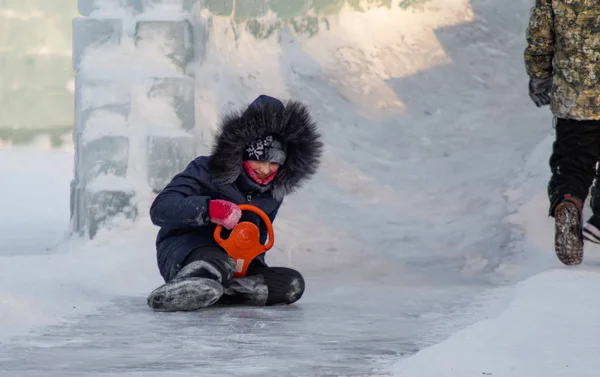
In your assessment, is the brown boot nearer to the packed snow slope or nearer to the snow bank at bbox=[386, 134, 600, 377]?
the snow bank at bbox=[386, 134, 600, 377]

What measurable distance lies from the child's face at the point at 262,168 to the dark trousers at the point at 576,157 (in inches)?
44.7

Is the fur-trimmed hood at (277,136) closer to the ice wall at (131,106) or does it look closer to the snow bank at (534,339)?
the snow bank at (534,339)

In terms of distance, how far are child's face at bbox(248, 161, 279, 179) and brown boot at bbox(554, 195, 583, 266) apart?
3.70 ft

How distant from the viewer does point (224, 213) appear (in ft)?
14.4

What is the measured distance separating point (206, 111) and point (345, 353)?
3.68 meters

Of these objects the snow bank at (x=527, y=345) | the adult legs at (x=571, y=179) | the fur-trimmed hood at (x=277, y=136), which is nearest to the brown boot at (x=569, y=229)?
the adult legs at (x=571, y=179)

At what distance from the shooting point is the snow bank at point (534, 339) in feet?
9.91

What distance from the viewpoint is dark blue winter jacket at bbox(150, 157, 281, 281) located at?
4438 mm

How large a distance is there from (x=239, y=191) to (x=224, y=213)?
1.03ft

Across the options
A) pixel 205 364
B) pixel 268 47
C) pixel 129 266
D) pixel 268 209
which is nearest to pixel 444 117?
pixel 268 47

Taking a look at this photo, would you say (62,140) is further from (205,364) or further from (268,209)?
(205,364)

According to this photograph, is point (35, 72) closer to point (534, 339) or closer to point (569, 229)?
point (569, 229)

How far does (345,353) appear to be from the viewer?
3451 millimetres

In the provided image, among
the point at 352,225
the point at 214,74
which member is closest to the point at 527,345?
the point at 352,225
